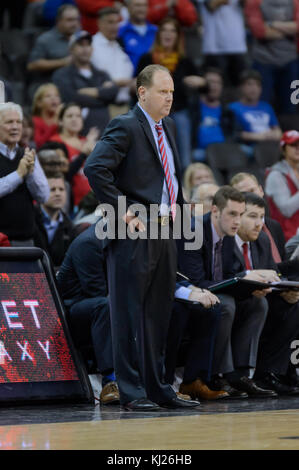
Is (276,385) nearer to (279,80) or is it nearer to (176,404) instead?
(176,404)

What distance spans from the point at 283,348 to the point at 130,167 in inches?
90.2

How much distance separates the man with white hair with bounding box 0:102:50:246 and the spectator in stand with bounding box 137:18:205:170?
398cm

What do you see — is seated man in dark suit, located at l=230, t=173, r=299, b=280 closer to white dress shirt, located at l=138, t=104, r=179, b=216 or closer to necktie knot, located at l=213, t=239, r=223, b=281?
necktie knot, located at l=213, t=239, r=223, b=281

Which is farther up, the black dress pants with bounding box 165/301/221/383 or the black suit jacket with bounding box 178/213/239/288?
the black suit jacket with bounding box 178/213/239/288

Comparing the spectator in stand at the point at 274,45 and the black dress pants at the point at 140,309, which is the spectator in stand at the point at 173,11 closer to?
the spectator in stand at the point at 274,45

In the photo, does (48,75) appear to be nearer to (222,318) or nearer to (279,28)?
(279,28)

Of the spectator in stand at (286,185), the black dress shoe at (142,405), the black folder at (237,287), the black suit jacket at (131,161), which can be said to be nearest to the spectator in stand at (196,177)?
the spectator in stand at (286,185)

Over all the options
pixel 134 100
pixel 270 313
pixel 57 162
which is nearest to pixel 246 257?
pixel 270 313

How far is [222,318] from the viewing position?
698 cm

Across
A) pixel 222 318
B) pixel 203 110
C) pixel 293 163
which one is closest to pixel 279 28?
pixel 203 110

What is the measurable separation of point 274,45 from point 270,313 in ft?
20.4

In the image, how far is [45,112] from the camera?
34.3ft

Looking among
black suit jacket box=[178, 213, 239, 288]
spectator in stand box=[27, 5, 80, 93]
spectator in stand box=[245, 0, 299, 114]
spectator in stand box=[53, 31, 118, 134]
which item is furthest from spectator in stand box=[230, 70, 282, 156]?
black suit jacket box=[178, 213, 239, 288]

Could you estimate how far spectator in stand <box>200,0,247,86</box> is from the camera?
12734 mm
